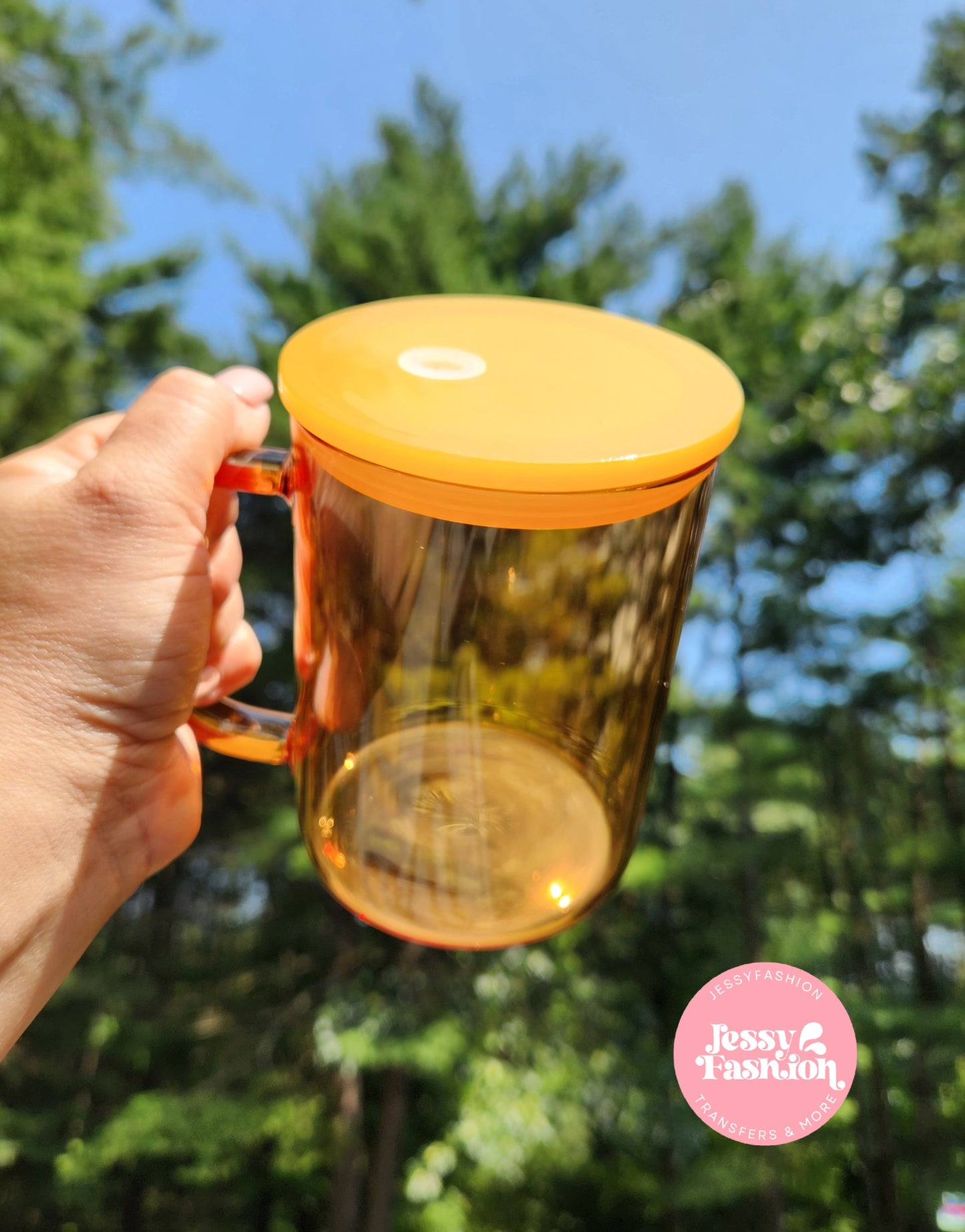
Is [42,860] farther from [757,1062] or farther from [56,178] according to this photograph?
[56,178]

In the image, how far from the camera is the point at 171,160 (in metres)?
3.86

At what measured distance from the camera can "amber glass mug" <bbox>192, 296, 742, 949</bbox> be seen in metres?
0.44

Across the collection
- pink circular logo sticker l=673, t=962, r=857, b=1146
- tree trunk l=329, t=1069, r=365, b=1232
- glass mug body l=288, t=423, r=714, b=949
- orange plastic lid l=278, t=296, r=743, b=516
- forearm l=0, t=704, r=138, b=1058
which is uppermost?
orange plastic lid l=278, t=296, r=743, b=516

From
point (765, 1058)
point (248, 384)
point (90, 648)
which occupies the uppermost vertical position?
point (248, 384)

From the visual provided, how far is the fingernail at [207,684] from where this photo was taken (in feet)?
2.19

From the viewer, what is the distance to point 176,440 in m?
0.60

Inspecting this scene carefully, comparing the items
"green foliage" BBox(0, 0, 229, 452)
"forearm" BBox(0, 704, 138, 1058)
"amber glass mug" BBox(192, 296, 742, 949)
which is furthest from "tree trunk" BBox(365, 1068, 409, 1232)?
"amber glass mug" BBox(192, 296, 742, 949)

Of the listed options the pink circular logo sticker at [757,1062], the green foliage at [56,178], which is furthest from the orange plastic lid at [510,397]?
the green foliage at [56,178]

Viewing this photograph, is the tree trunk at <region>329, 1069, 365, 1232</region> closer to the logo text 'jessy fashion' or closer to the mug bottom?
the logo text 'jessy fashion'

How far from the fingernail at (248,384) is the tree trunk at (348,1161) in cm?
444

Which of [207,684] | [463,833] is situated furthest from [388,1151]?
[463,833]

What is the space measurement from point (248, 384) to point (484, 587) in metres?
0.35

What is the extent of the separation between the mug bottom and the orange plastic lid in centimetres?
17

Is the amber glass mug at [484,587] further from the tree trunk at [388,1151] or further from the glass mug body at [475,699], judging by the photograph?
the tree trunk at [388,1151]
